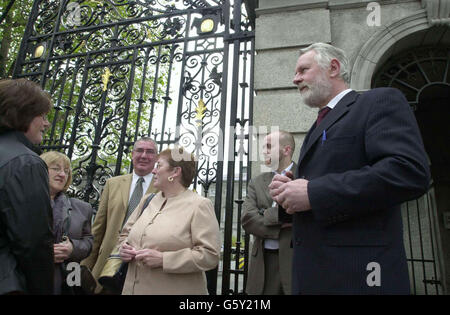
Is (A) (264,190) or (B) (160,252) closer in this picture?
(B) (160,252)

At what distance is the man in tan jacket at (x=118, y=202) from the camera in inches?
141

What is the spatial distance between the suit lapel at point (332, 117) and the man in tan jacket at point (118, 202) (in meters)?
2.21

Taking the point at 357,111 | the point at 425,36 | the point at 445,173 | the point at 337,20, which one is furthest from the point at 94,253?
the point at 445,173

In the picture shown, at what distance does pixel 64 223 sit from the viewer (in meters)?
3.01

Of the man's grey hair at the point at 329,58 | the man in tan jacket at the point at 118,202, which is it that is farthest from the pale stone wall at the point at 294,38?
the man's grey hair at the point at 329,58

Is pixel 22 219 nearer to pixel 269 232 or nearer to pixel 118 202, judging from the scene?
pixel 269 232

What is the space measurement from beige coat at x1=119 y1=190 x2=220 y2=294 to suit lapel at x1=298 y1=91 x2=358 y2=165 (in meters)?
1.01

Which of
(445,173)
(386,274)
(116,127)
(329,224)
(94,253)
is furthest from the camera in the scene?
(445,173)

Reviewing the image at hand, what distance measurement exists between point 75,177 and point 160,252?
3.04 meters

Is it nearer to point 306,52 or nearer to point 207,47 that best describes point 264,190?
point 306,52

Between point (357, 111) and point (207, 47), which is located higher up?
point (207, 47)

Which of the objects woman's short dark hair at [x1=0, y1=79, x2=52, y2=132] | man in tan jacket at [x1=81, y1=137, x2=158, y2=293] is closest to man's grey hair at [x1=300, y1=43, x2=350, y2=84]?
woman's short dark hair at [x1=0, y1=79, x2=52, y2=132]

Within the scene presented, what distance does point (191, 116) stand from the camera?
4520mm

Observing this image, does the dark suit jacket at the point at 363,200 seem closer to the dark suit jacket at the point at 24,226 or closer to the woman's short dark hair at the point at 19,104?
the dark suit jacket at the point at 24,226
